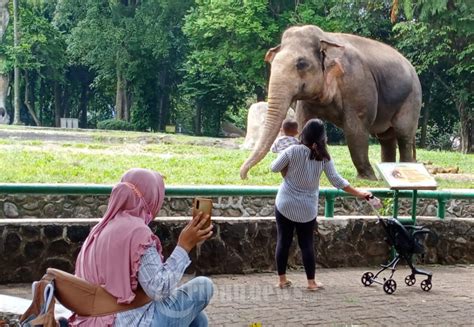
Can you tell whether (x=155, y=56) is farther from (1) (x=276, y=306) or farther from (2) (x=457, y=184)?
(1) (x=276, y=306)

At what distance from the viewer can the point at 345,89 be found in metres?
11.2

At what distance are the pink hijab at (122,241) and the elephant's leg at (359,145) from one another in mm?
8039

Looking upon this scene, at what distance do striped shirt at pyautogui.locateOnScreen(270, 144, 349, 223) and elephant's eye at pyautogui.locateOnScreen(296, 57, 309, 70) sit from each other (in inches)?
162

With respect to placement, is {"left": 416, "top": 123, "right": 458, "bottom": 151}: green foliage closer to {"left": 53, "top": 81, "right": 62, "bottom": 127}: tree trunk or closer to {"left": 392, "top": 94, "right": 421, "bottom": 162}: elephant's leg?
{"left": 53, "top": 81, "right": 62, "bottom": 127}: tree trunk

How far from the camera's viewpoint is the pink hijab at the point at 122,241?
3412 millimetres

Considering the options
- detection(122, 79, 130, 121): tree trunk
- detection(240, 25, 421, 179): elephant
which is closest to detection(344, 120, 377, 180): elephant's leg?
detection(240, 25, 421, 179): elephant

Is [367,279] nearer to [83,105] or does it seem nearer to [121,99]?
[121,99]

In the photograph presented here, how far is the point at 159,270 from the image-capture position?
3498mm

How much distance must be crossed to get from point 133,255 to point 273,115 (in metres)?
7.54

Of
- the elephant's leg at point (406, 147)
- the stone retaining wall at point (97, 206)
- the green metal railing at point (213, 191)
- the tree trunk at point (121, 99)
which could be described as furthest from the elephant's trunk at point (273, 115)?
the tree trunk at point (121, 99)

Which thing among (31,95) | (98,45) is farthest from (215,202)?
(31,95)

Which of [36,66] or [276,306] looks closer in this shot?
[276,306]

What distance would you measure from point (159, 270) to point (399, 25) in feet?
87.6

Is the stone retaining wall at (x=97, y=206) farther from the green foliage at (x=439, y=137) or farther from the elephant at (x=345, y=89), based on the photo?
the green foliage at (x=439, y=137)
